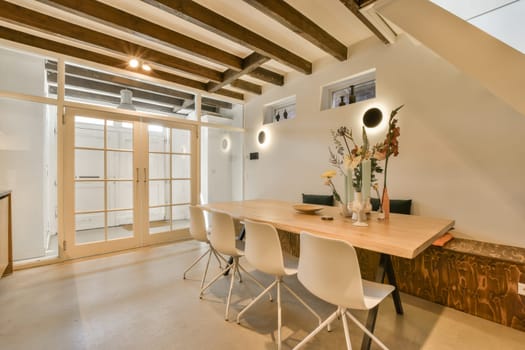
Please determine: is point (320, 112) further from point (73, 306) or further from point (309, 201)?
point (73, 306)

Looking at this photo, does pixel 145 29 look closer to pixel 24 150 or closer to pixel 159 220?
pixel 24 150

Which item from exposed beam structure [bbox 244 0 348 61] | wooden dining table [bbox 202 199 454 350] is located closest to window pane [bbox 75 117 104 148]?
wooden dining table [bbox 202 199 454 350]

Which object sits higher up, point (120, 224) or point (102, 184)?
point (102, 184)

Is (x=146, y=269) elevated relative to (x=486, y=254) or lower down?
lower down

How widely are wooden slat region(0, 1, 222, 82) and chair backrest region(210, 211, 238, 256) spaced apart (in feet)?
7.52

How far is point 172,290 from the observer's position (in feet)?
7.38

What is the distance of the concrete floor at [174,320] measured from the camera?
1529 mm

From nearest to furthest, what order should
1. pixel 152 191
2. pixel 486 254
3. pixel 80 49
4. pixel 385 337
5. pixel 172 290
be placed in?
pixel 385 337 → pixel 486 254 → pixel 172 290 → pixel 80 49 → pixel 152 191

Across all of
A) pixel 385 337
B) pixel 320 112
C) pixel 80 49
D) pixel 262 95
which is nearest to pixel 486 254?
pixel 385 337

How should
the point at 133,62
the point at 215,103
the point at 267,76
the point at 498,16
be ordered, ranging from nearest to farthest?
the point at 498,16
the point at 133,62
the point at 267,76
the point at 215,103

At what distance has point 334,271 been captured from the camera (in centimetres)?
114

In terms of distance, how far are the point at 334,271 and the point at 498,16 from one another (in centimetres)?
270

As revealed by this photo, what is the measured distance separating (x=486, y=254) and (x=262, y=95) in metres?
3.72

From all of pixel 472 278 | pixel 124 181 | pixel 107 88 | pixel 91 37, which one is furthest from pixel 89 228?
pixel 472 278
